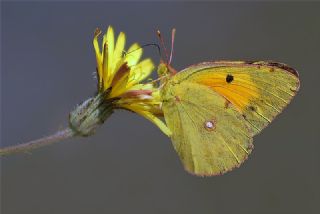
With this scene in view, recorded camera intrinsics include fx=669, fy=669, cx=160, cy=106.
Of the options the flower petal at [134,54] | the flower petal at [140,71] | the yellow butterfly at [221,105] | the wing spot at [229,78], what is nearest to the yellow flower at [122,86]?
the flower petal at [140,71]

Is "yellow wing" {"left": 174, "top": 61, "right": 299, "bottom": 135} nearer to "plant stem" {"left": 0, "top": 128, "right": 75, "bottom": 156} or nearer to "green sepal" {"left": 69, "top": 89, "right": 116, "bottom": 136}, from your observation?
"green sepal" {"left": 69, "top": 89, "right": 116, "bottom": 136}

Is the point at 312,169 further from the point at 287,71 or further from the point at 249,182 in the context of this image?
the point at 287,71

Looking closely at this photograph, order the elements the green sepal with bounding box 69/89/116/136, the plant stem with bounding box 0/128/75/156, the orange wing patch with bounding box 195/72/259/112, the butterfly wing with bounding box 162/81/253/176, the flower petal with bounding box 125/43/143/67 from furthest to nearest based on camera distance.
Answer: the flower petal with bounding box 125/43/143/67 < the orange wing patch with bounding box 195/72/259/112 < the butterfly wing with bounding box 162/81/253/176 < the green sepal with bounding box 69/89/116/136 < the plant stem with bounding box 0/128/75/156

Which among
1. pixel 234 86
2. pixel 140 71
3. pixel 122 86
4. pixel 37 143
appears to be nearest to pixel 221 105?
pixel 234 86

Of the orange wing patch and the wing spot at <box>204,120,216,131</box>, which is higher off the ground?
the orange wing patch

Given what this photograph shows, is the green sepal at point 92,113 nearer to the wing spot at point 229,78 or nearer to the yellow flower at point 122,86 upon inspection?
the yellow flower at point 122,86

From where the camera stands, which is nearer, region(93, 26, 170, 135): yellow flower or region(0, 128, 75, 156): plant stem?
region(0, 128, 75, 156): plant stem

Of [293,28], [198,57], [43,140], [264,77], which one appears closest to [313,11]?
[293,28]

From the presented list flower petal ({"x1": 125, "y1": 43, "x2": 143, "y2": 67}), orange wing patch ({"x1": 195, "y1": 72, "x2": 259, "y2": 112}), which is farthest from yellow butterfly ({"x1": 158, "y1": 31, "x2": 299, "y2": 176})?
flower petal ({"x1": 125, "y1": 43, "x2": 143, "y2": 67})
